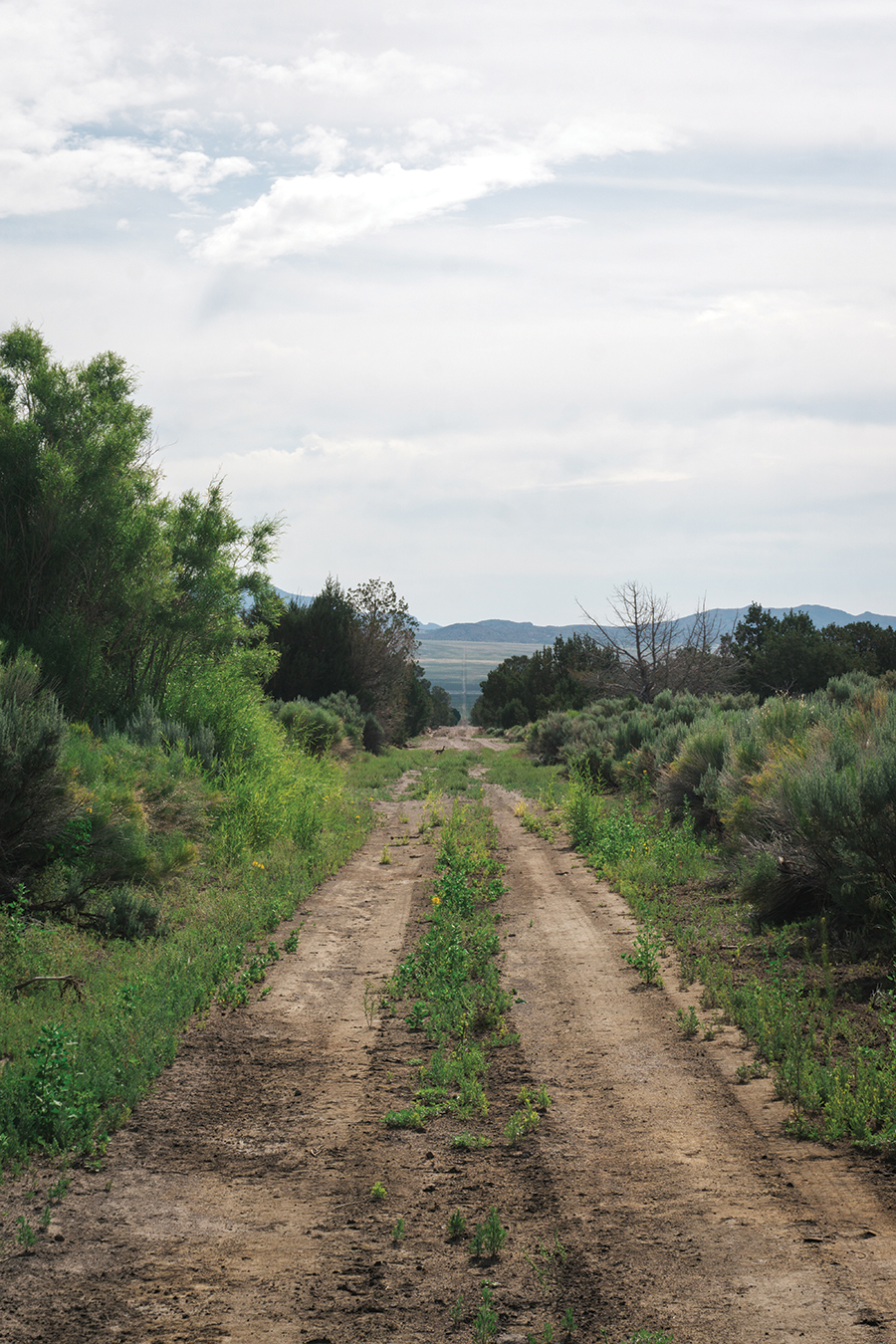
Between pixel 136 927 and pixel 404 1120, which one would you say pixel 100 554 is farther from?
pixel 404 1120

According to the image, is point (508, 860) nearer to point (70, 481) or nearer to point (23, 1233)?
point (70, 481)

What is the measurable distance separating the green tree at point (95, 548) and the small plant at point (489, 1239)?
9.17 m

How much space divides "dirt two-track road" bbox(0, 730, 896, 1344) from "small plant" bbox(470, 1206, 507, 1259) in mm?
57

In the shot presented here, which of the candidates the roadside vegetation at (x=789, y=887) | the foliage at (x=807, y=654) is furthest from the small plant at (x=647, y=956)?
the foliage at (x=807, y=654)

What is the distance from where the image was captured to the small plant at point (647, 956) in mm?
6816

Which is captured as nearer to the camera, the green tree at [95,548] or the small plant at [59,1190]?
the small plant at [59,1190]

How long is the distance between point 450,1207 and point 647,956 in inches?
141

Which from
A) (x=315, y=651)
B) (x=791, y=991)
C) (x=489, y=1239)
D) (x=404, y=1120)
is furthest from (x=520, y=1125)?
(x=315, y=651)

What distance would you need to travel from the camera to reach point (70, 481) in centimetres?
1171

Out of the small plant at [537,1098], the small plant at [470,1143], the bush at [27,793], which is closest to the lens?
the small plant at [470,1143]

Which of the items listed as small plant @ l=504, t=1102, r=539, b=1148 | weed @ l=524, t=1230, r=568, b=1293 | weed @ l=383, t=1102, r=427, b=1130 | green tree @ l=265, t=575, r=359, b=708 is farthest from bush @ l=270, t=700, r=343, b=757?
weed @ l=524, t=1230, r=568, b=1293

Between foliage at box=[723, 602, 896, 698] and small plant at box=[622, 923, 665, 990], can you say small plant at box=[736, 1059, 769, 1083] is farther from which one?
foliage at box=[723, 602, 896, 698]

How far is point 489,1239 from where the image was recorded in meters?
3.38

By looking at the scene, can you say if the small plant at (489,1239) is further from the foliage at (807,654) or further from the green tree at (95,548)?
the foliage at (807,654)
